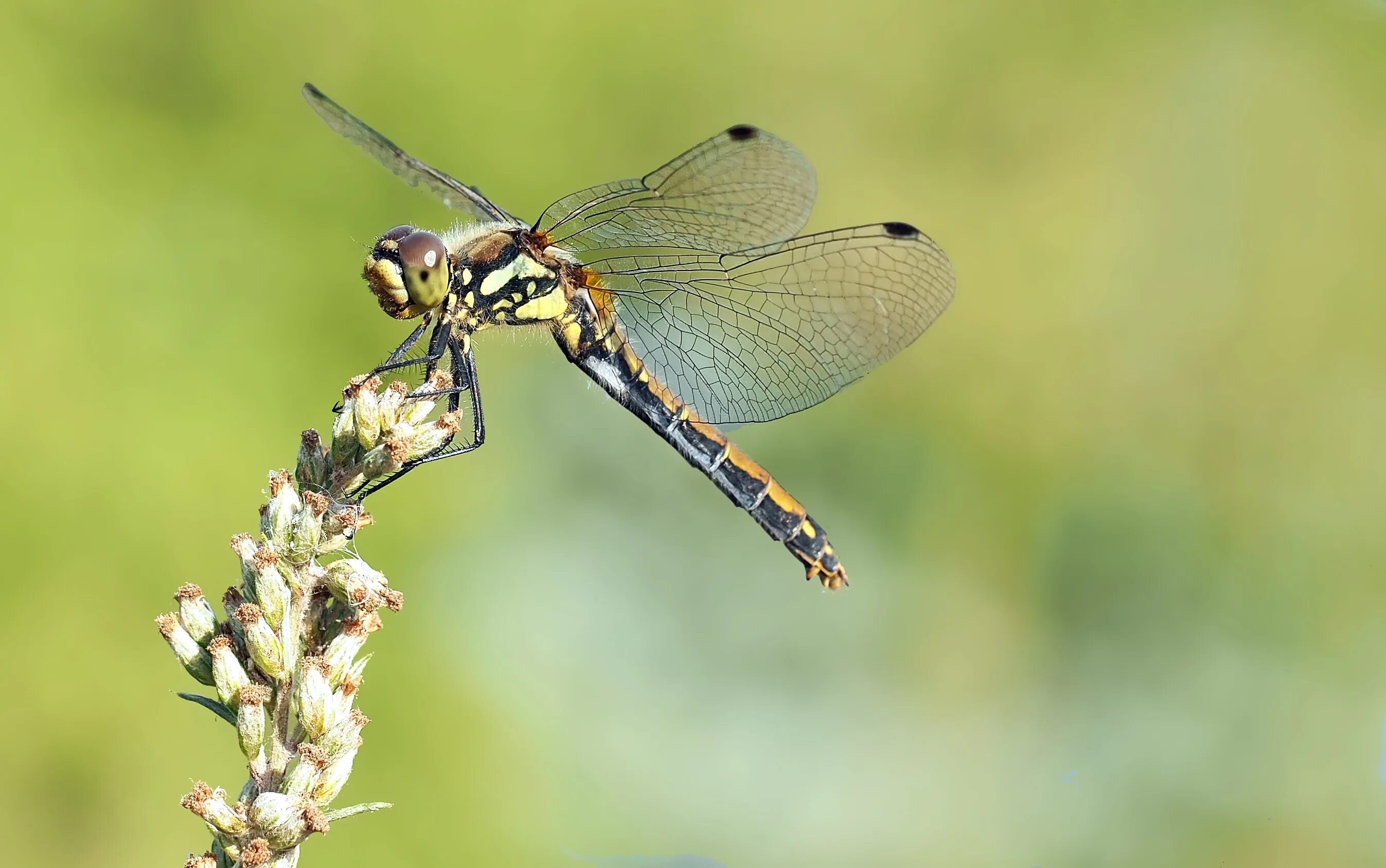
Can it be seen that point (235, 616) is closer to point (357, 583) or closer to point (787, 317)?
point (357, 583)

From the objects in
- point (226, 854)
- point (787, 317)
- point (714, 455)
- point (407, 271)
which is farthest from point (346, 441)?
point (787, 317)

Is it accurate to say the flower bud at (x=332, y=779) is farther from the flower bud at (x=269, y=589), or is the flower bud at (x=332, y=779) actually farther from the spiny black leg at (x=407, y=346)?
the spiny black leg at (x=407, y=346)

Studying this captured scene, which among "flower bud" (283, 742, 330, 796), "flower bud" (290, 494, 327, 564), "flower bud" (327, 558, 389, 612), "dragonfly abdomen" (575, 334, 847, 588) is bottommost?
"flower bud" (283, 742, 330, 796)

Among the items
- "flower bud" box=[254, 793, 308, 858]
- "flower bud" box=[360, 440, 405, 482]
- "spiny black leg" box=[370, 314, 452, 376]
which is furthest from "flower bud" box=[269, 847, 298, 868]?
"spiny black leg" box=[370, 314, 452, 376]

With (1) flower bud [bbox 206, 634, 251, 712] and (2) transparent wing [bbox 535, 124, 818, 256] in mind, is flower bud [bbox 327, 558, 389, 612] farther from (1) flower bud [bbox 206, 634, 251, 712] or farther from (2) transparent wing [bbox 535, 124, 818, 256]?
(2) transparent wing [bbox 535, 124, 818, 256]

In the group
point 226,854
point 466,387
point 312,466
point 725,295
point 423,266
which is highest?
point 725,295

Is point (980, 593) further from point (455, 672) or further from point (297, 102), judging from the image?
point (297, 102)
